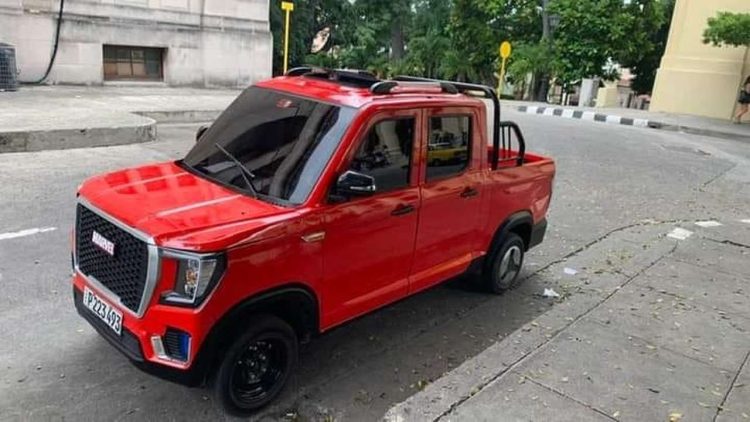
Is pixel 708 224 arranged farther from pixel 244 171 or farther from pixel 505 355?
pixel 244 171

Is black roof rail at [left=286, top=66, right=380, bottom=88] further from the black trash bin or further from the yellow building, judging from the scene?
the yellow building

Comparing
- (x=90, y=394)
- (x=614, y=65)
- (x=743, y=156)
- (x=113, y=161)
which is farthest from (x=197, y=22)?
(x=614, y=65)

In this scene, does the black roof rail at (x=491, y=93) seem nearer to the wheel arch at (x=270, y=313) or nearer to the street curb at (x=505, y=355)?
the street curb at (x=505, y=355)

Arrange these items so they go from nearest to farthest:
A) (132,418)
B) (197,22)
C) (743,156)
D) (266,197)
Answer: (132,418) → (266,197) → (743,156) → (197,22)

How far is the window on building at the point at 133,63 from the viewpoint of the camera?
1577cm

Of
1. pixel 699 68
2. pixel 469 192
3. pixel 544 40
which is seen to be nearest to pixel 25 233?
Answer: pixel 469 192

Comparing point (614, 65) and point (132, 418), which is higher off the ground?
point (614, 65)

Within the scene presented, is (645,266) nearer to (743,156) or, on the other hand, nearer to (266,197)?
(266,197)

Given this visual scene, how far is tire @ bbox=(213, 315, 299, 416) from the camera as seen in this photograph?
311cm

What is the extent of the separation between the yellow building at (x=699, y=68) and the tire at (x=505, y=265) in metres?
18.6

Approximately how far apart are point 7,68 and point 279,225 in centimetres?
1216

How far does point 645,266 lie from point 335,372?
Result: 379 centimetres

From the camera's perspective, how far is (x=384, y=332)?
4422 mm

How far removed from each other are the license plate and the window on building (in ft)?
45.9
